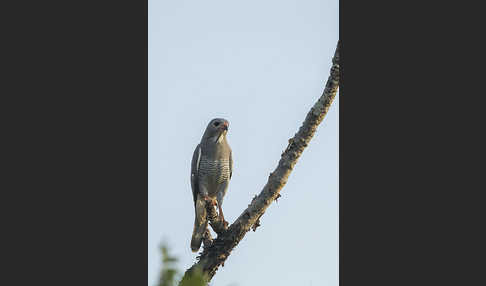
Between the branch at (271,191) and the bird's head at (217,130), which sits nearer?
the branch at (271,191)

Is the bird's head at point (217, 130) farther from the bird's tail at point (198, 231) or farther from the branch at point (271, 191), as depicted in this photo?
the branch at point (271, 191)

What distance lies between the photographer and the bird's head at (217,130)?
8.83 meters

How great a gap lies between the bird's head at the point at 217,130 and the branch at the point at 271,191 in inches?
125

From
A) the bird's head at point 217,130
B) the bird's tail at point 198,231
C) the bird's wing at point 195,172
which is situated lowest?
the bird's tail at point 198,231

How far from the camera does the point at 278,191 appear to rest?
5547 millimetres

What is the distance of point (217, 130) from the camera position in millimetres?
8867

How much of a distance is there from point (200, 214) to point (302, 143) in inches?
96.2

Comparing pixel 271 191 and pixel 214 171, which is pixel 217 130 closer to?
pixel 214 171

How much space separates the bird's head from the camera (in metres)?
8.83

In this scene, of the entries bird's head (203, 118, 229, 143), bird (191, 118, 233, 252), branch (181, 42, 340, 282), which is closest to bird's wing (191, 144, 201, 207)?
bird (191, 118, 233, 252)

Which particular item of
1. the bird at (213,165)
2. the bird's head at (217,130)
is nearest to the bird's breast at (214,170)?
the bird at (213,165)
